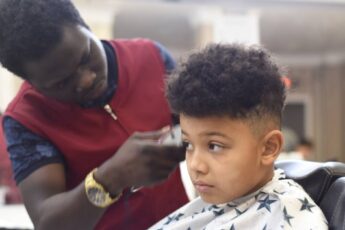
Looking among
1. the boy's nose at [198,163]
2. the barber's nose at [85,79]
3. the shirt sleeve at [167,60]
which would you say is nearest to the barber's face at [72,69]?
the barber's nose at [85,79]

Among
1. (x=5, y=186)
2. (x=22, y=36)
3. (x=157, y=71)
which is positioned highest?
(x=22, y=36)

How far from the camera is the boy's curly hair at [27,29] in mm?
988

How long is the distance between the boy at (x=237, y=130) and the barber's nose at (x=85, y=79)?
0.23 m

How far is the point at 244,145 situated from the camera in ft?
2.91

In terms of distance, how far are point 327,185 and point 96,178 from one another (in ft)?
1.52

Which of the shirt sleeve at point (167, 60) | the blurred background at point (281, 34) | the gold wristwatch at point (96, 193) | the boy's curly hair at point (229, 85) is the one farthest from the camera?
the blurred background at point (281, 34)

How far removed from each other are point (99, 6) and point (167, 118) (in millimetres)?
4159

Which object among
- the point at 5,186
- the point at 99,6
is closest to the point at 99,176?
the point at 5,186

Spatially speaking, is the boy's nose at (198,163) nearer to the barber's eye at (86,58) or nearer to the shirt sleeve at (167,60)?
the barber's eye at (86,58)

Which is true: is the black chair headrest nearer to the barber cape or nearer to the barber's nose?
the barber cape

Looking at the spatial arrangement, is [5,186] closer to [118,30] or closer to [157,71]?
[157,71]

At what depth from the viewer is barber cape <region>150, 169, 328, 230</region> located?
0.89m

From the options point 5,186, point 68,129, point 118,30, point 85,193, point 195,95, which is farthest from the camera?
point 118,30

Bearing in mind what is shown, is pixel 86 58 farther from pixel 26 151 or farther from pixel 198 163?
pixel 198 163
